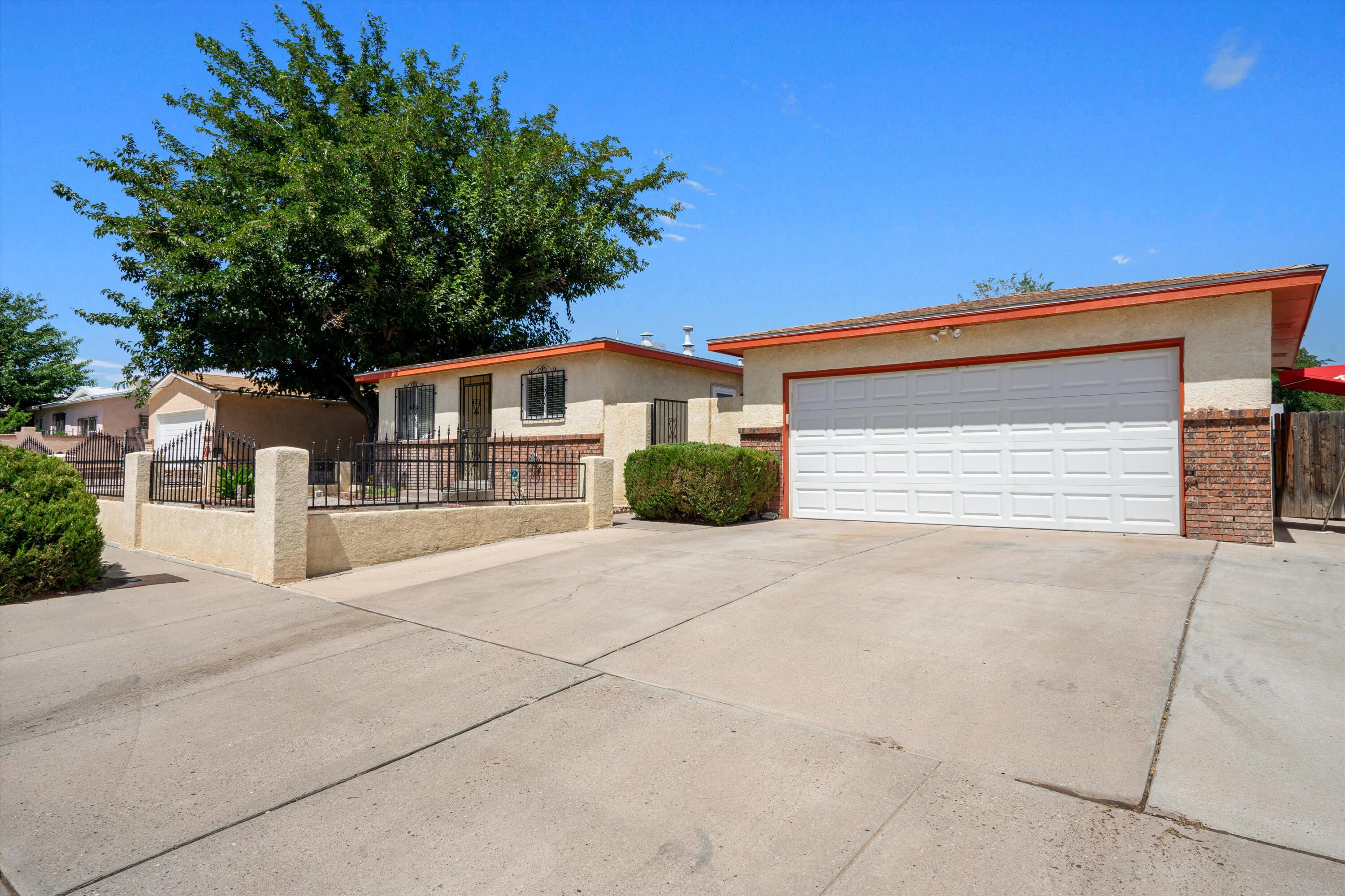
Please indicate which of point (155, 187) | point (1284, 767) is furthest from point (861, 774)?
point (155, 187)

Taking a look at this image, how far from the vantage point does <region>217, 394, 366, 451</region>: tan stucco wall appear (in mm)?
24203

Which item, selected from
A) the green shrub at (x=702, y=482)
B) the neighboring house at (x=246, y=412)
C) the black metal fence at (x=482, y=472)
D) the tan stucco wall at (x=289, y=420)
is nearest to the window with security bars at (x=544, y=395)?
the black metal fence at (x=482, y=472)

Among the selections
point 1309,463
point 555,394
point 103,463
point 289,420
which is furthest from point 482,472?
point 1309,463

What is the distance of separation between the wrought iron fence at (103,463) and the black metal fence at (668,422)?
9106 millimetres

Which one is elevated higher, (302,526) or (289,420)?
(289,420)

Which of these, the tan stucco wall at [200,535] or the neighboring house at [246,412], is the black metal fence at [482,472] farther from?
the neighboring house at [246,412]

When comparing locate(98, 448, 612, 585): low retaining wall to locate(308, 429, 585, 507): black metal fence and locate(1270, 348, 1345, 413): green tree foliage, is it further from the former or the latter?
locate(1270, 348, 1345, 413): green tree foliage

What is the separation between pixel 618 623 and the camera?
19.5 ft

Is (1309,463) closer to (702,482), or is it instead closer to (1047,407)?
(1047,407)

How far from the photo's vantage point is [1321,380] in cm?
1160

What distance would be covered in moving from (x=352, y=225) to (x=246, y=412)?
9262 millimetres

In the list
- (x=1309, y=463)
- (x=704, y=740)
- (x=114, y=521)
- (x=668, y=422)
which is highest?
(x=668, y=422)

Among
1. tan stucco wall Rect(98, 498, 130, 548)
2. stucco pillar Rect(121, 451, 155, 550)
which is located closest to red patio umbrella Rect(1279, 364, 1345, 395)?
stucco pillar Rect(121, 451, 155, 550)

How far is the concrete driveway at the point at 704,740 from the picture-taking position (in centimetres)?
287
